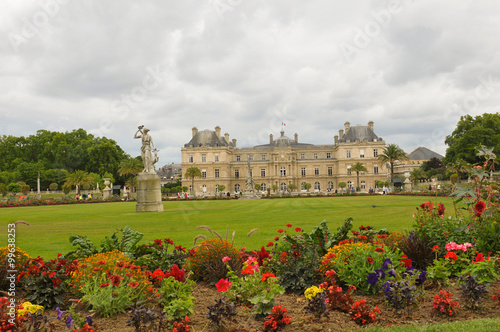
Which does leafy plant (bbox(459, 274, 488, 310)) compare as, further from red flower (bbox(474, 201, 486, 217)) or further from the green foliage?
the green foliage

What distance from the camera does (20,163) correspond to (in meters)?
73.4

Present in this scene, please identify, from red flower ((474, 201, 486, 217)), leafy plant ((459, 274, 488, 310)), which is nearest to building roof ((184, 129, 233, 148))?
red flower ((474, 201, 486, 217))

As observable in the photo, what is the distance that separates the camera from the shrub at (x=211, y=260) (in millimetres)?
5684

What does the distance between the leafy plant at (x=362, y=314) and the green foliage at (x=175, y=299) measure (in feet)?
5.96

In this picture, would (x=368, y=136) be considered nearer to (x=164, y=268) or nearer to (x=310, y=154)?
(x=310, y=154)

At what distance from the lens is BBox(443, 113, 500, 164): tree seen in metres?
53.9

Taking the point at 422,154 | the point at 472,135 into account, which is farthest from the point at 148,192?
the point at 422,154

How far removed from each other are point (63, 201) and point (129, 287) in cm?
4350

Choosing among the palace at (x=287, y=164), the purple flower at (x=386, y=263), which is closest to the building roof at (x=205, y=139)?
the palace at (x=287, y=164)

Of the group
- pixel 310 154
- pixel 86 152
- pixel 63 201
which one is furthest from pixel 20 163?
pixel 310 154

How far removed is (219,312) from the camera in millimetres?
3895

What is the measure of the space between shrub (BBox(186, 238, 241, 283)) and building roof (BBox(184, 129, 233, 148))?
79.8 metres

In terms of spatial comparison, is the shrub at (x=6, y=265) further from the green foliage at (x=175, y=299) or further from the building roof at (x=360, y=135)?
the building roof at (x=360, y=135)

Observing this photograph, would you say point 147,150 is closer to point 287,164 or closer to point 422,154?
point 287,164
